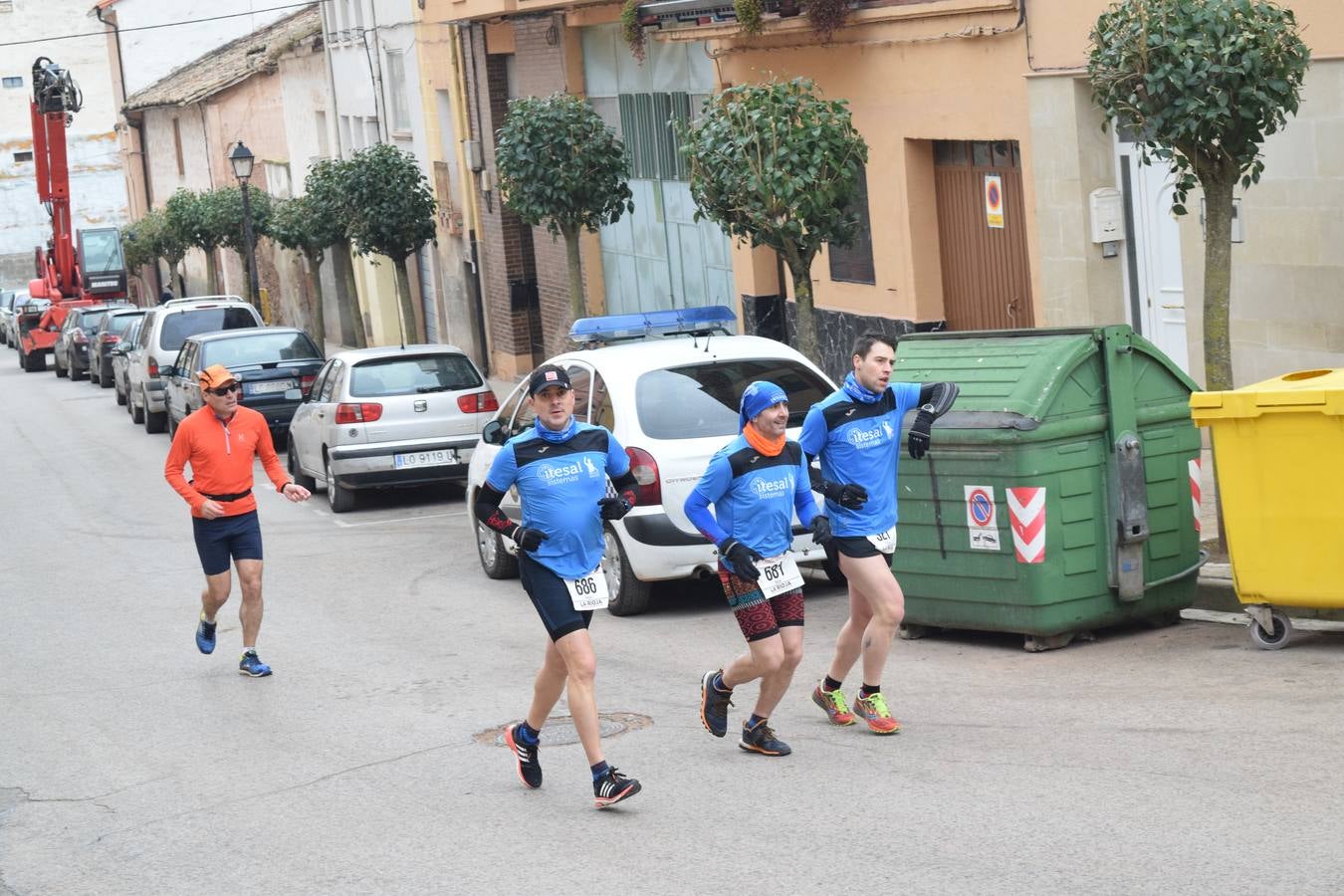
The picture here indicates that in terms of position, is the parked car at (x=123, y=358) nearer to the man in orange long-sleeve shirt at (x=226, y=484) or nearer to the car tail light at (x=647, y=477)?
the man in orange long-sleeve shirt at (x=226, y=484)

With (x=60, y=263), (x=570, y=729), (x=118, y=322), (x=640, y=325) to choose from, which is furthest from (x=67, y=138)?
(x=570, y=729)

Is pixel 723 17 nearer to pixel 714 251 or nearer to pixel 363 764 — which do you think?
pixel 714 251

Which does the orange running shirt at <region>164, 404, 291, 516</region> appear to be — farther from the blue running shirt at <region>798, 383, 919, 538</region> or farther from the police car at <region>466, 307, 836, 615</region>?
the blue running shirt at <region>798, 383, 919, 538</region>

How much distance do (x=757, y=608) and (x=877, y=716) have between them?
77cm

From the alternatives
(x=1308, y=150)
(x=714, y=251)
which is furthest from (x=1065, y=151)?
(x=714, y=251)

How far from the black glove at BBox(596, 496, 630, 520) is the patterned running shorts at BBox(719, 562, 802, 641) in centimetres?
54

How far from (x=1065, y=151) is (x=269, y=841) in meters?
10.3

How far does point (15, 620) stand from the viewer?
13094 mm

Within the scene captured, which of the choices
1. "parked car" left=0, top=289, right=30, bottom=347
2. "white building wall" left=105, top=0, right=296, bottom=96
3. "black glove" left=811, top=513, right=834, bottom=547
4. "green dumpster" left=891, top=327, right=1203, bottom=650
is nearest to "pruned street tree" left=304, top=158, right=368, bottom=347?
"green dumpster" left=891, top=327, right=1203, bottom=650

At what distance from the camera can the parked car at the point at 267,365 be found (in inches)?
869

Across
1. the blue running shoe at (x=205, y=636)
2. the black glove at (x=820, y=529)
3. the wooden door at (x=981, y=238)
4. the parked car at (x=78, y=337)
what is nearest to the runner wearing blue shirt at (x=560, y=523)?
the black glove at (x=820, y=529)

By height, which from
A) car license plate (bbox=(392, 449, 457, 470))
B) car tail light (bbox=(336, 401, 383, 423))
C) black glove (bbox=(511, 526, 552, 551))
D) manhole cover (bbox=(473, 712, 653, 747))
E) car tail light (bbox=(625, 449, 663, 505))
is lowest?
manhole cover (bbox=(473, 712, 653, 747))

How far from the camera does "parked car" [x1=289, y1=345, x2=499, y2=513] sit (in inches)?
688

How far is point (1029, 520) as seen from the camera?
925 cm
